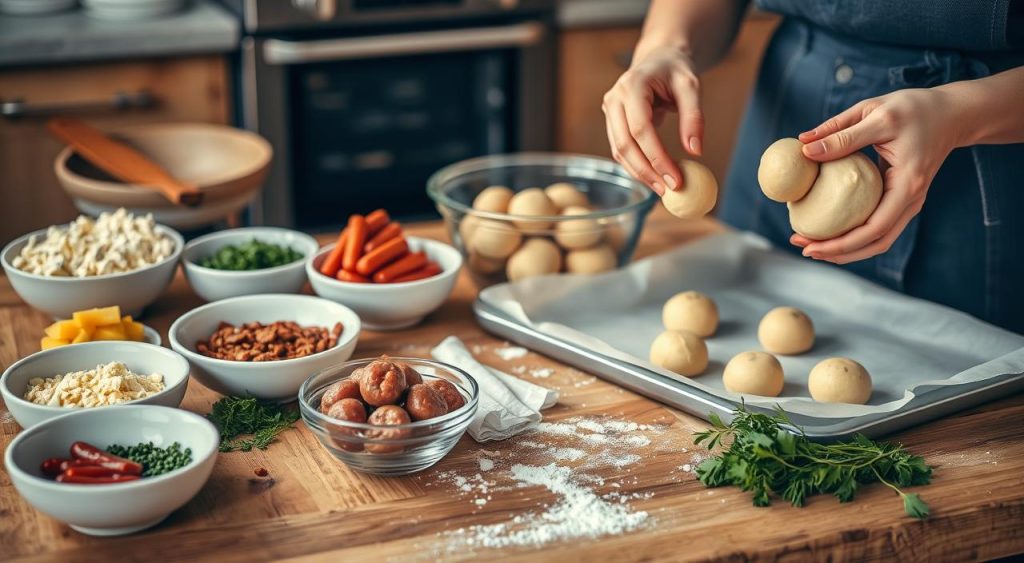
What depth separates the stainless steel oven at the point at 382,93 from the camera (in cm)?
270

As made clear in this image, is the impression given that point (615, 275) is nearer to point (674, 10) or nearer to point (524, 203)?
point (524, 203)

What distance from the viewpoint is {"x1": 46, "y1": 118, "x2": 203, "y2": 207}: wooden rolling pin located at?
1.71m

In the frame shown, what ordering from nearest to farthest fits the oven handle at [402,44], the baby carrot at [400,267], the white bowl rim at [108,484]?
1. the white bowl rim at [108,484]
2. the baby carrot at [400,267]
3. the oven handle at [402,44]

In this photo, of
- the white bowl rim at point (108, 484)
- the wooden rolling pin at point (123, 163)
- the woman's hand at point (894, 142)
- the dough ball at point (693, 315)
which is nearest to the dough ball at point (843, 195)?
the woman's hand at point (894, 142)

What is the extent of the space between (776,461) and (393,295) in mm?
593

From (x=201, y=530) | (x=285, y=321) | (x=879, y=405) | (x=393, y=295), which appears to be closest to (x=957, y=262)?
(x=879, y=405)

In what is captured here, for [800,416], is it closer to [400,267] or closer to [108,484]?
[400,267]

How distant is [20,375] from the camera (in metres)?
1.16

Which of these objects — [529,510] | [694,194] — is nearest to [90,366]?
[529,510]

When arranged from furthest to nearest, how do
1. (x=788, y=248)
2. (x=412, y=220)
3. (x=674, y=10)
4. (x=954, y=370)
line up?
(x=412, y=220) < (x=788, y=248) < (x=674, y=10) < (x=954, y=370)

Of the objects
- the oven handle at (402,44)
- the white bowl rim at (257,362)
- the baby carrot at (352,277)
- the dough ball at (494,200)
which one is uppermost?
the oven handle at (402,44)

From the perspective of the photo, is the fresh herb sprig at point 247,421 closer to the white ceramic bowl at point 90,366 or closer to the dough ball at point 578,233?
the white ceramic bowl at point 90,366

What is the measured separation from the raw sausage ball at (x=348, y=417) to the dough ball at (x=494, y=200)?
2.02 feet

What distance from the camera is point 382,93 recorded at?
2848mm
